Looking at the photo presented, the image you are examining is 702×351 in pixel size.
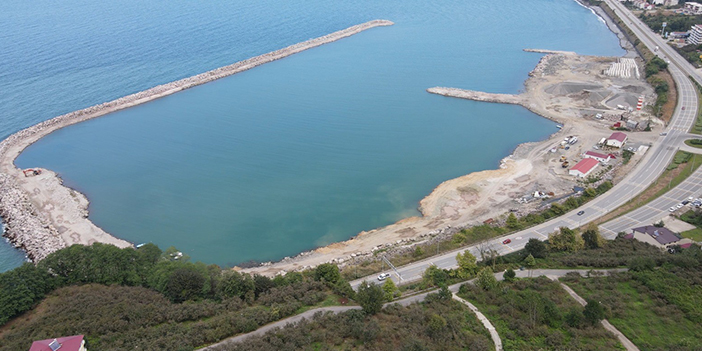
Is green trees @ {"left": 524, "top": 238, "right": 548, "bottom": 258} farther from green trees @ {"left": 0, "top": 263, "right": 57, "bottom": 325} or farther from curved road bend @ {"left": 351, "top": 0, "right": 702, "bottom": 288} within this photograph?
green trees @ {"left": 0, "top": 263, "right": 57, "bottom": 325}

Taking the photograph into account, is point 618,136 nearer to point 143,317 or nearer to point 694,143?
point 694,143

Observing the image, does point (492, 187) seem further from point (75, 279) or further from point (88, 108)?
point (88, 108)

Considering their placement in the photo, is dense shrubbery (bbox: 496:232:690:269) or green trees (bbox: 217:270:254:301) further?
dense shrubbery (bbox: 496:232:690:269)

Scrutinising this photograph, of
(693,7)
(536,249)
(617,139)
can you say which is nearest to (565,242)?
(536,249)

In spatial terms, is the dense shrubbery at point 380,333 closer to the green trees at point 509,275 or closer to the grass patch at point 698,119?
the green trees at point 509,275

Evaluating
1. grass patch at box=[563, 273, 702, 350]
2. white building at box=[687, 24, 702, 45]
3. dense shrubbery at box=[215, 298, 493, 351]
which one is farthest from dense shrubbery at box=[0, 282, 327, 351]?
white building at box=[687, 24, 702, 45]

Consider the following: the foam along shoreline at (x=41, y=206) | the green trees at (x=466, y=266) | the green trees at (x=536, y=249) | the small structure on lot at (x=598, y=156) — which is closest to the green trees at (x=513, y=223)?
the green trees at (x=536, y=249)
